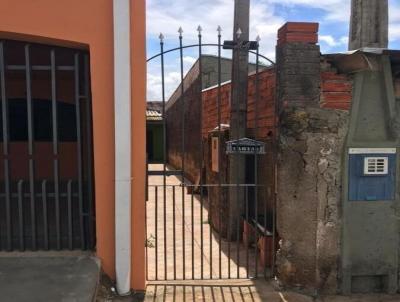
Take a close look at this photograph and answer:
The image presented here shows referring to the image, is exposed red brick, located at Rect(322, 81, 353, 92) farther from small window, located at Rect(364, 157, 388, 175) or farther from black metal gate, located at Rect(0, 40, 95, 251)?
black metal gate, located at Rect(0, 40, 95, 251)

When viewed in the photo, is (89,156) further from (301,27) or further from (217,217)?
(217,217)

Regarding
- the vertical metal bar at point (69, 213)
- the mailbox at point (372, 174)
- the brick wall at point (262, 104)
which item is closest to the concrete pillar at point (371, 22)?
the brick wall at point (262, 104)

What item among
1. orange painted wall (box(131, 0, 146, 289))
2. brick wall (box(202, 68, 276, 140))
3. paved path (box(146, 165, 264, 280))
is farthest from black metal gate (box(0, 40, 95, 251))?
brick wall (box(202, 68, 276, 140))

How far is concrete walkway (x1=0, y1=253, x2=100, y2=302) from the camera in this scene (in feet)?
11.3

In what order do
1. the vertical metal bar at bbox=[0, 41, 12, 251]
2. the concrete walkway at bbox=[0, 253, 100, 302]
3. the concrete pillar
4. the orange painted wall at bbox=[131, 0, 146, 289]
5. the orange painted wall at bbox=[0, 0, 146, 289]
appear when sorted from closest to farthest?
the concrete walkway at bbox=[0, 253, 100, 302], the orange painted wall at bbox=[0, 0, 146, 289], the orange painted wall at bbox=[131, 0, 146, 289], the vertical metal bar at bbox=[0, 41, 12, 251], the concrete pillar

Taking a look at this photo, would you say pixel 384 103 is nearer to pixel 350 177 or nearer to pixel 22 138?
pixel 350 177

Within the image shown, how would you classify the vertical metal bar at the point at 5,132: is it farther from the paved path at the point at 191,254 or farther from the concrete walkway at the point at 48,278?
the paved path at the point at 191,254

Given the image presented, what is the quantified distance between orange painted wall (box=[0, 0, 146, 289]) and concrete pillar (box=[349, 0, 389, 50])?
34.6 ft

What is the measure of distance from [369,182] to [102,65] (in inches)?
116

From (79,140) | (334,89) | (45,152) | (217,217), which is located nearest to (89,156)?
(79,140)

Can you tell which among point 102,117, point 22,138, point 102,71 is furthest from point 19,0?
point 22,138

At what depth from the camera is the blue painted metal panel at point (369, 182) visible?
429cm

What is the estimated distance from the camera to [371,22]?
12.6 m

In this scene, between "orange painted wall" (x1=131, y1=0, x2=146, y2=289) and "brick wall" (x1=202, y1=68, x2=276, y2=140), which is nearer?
"orange painted wall" (x1=131, y1=0, x2=146, y2=289)
